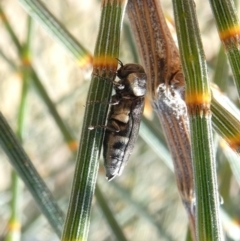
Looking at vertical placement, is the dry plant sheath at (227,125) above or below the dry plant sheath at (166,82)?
below

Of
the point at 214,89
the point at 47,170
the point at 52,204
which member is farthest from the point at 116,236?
the point at 47,170

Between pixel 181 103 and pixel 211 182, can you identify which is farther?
pixel 181 103

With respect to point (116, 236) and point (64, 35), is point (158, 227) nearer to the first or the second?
point (116, 236)
